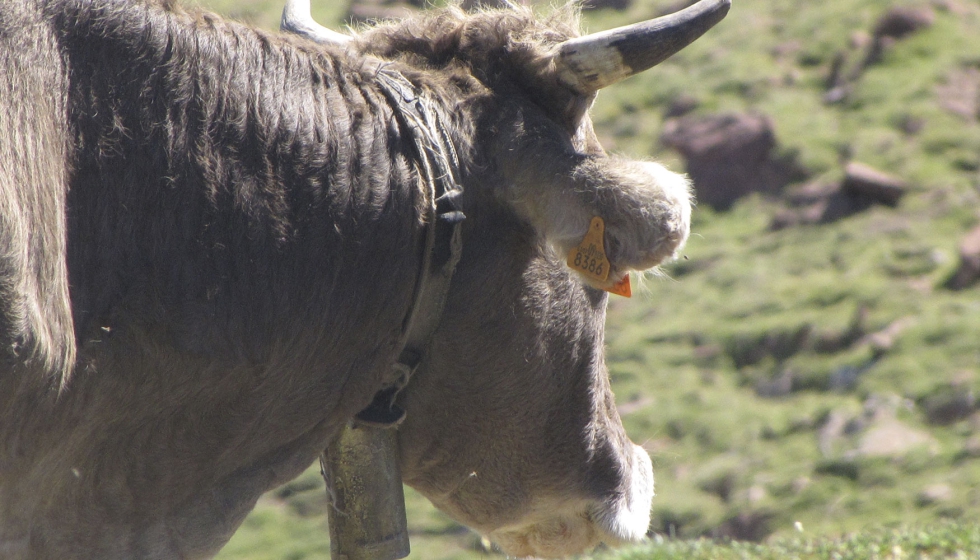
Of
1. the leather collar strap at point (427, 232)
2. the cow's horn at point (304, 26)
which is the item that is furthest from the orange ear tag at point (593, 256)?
the cow's horn at point (304, 26)

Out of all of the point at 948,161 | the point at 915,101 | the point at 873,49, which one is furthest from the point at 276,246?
the point at 873,49

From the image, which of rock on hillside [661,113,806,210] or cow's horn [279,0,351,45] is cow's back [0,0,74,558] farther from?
rock on hillside [661,113,806,210]

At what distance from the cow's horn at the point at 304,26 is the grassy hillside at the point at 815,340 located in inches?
82.2

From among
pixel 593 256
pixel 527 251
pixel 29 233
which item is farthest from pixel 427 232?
pixel 29 233

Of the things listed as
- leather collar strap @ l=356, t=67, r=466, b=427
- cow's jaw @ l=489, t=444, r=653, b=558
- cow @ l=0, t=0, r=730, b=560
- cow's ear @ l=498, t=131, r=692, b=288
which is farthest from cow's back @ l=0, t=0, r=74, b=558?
cow's jaw @ l=489, t=444, r=653, b=558

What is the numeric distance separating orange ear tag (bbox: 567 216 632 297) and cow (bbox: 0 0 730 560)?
17mm

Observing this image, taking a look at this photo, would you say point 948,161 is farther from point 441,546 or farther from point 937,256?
point 441,546

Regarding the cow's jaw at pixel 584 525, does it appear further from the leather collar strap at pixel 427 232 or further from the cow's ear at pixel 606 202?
the cow's ear at pixel 606 202

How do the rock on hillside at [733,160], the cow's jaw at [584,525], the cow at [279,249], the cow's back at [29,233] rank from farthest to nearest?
the rock on hillside at [733,160], the cow's jaw at [584,525], the cow at [279,249], the cow's back at [29,233]

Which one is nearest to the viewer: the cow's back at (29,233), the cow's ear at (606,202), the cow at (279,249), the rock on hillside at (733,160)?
the cow's back at (29,233)

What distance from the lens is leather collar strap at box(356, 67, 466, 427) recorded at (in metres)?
2.76

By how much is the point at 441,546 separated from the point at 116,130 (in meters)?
4.71

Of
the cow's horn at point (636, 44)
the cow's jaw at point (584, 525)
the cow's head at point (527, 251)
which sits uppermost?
the cow's horn at point (636, 44)

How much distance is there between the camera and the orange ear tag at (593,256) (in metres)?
2.74
